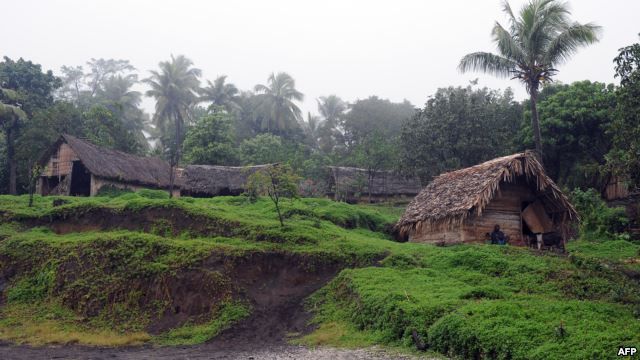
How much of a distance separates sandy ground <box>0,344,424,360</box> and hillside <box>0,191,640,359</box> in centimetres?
65

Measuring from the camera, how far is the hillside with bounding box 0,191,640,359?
35.7 ft

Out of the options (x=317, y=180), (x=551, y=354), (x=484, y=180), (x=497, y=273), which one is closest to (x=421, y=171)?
(x=317, y=180)

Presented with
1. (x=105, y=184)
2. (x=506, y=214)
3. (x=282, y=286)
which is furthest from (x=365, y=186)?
(x=282, y=286)

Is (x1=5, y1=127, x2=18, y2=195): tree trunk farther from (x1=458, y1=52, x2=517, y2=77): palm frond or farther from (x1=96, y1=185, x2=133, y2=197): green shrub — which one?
(x1=458, y1=52, x2=517, y2=77): palm frond

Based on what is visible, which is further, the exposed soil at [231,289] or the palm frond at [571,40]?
the palm frond at [571,40]

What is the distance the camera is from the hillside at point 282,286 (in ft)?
35.7

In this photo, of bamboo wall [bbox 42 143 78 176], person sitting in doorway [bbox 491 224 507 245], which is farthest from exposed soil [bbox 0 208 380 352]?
bamboo wall [bbox 42 143 78 176]

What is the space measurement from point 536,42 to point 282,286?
50.4ft

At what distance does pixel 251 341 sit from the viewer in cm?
1447

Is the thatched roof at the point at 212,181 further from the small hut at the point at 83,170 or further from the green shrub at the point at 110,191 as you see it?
the green shrub at the point at 110,191

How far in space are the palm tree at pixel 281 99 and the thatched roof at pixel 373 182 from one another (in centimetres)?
1532

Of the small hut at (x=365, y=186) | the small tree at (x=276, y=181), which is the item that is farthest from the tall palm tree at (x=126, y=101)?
the small tree at (x=276, y=181)

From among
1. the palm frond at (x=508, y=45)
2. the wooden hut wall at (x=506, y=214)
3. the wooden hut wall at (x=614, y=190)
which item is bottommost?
the wooden hut wall at (x=506, y=214)

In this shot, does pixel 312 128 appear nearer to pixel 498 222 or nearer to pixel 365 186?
pixel 365 186
